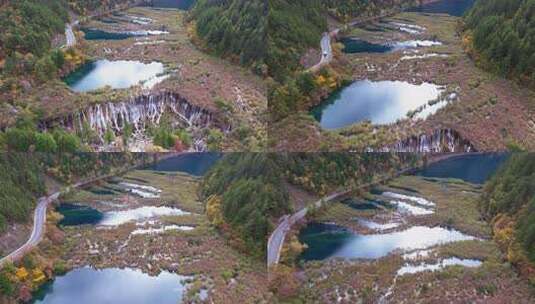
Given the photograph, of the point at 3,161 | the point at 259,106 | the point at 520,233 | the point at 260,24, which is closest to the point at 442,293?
the point at 520,233

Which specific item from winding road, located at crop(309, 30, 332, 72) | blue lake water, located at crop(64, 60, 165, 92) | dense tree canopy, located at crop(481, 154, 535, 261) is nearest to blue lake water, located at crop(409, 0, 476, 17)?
winding road, located at crop(309, 30, 332, 72)

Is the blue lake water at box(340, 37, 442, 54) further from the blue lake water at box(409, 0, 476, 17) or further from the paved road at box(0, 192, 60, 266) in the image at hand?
the paved road at box(0, 192, 60, 266)

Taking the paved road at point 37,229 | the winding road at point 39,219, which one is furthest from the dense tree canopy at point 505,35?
the paved road at point 37,229

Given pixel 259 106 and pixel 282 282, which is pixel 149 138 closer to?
pixel 259 106

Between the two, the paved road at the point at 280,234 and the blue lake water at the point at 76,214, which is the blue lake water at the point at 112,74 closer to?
the blue lake water at the point at 76,214

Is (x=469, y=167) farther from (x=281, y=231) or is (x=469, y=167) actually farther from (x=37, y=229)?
(x=37, y=229)

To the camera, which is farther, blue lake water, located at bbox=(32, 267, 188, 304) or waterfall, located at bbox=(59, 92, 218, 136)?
blue lake water, located at bbox=(32, 267, 188, 304)
